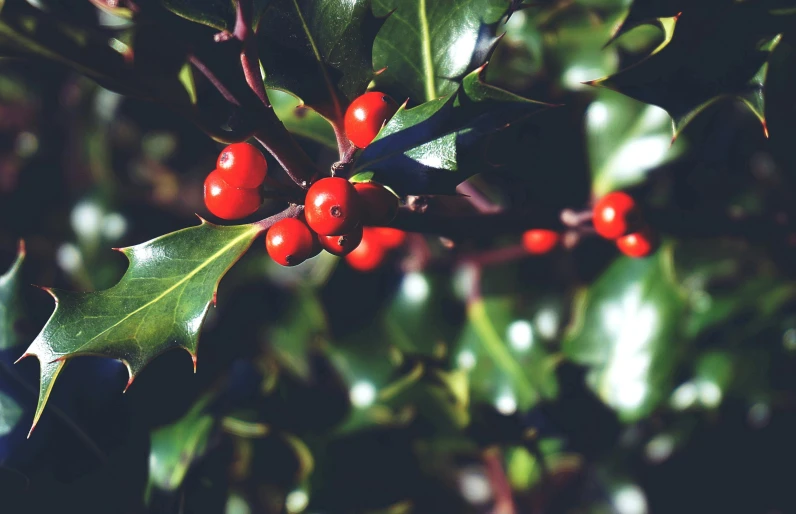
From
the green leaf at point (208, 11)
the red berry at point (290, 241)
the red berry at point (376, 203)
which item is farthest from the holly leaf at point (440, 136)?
the green leaf at point (208, 11)

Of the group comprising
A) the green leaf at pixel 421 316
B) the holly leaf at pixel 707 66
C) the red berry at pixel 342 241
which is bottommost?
the green leaf at pixel 421 316

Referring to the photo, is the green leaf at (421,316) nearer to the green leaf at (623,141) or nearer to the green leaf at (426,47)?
the green leaf at (623,141)

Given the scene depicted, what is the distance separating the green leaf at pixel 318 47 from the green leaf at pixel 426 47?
75mm

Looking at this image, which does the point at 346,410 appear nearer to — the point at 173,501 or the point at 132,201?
the point at 173,501

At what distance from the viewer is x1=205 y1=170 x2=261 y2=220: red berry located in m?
0.74

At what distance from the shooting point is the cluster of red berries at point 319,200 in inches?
27.2

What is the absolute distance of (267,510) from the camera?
1.44m

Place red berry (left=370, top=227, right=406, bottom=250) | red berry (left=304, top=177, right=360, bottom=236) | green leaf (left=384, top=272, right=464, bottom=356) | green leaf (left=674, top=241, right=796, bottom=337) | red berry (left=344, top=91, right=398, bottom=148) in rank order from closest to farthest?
red berry (left=304, top=177, right=360, bottom=236) < red berry (left=344, top=91, right=398, bottom=148) < red berry (left=370, top=227, right=406, bottom=250) < green leaf (left=674, top=241, right=796, bottom=337) < green leaf (left=384, top=272, right=464, bottom=356)

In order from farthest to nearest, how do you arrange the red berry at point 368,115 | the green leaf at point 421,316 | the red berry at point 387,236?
1. the green leaf at point 421,316
2. the red berry at point 387,236
3. the red berry at point 368,115

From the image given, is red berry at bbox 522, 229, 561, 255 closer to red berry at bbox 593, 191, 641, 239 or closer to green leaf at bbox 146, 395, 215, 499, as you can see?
red berry at bbox 593, 191, 641, 239

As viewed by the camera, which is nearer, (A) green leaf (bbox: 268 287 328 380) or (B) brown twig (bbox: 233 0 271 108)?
(B) brown twig (bbox: 233 0 271 108)

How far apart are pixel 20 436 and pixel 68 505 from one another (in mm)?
156

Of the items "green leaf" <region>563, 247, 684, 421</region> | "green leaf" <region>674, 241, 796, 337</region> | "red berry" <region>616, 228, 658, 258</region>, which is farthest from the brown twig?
"green leaf" <region>674, 241, 796, 337</region>

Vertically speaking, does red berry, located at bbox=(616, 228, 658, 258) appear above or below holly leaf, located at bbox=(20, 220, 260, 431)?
below
